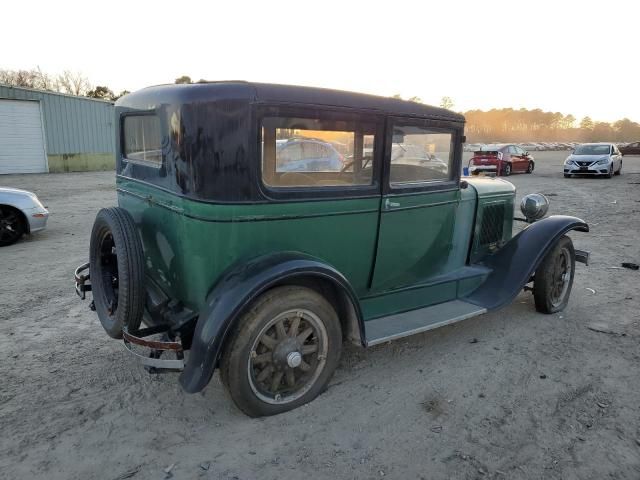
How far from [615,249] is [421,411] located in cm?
565

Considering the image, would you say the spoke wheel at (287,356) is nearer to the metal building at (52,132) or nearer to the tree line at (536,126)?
the metal building at (52,132)

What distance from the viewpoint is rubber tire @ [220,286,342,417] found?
103 inches

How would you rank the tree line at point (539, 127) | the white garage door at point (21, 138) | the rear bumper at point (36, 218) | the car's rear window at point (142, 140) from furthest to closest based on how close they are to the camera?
the tree line at point (539, 127)
the white garage door at point (21, 138)
the rear bumper at point (36, 218)
the car's rear window at point (142, 140)

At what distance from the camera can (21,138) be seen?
18016 mm

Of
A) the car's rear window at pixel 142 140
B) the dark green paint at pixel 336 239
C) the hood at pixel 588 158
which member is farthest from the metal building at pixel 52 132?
the hood at pixel 588 158

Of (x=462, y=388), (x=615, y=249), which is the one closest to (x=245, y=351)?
(x=462, y=388)

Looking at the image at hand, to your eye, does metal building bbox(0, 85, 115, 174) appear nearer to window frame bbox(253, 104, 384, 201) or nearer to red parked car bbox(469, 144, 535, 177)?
red parked car bbox(469, 144, 535, 177)

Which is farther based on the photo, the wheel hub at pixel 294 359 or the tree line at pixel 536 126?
the tree line at pixel 536 126

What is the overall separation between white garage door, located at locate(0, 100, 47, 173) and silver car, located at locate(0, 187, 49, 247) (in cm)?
1281

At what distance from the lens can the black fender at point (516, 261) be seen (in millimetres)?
3934

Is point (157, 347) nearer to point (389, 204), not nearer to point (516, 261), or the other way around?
point (389, 204)

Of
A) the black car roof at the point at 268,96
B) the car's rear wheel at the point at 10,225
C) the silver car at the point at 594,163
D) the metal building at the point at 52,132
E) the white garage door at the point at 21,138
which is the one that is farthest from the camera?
the silver car at the point at 594,163

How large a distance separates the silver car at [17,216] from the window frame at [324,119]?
6.11 metres

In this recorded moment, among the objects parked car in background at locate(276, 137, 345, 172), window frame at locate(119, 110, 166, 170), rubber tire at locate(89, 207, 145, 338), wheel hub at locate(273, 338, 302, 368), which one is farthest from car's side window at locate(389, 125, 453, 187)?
rubber tire at locate(89, 207, 145, 338)
